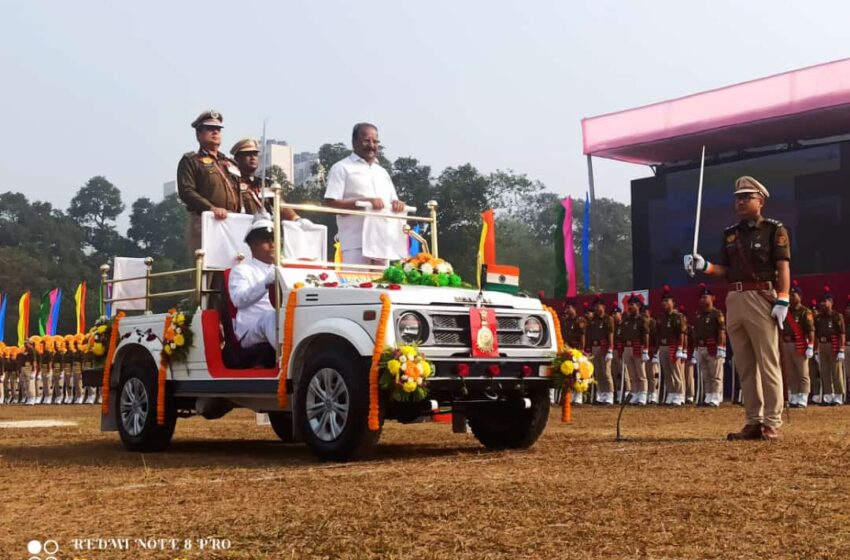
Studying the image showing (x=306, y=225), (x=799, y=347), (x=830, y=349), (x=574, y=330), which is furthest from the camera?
(x=574, y=330)

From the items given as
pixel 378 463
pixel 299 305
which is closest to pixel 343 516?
pixel 378 463

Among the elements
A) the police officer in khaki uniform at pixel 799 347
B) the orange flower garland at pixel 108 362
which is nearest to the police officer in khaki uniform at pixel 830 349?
the police officer in khaki uniform at pixel 799 347

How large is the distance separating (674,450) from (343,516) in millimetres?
4004

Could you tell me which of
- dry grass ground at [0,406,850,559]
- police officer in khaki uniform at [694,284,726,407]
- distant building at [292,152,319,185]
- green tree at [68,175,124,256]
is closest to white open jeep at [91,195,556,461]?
dry grass ground at [0,406,850,559]

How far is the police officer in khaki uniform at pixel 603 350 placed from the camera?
2314 centimetres

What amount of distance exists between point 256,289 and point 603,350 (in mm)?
14175

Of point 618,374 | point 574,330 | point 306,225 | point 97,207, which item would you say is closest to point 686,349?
point 618,374

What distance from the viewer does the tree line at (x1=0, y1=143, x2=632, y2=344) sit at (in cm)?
6244

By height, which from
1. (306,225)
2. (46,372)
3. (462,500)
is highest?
(306,225)

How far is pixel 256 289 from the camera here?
9.98 m

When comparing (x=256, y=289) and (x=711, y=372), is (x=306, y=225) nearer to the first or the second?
(x=256, y=289)

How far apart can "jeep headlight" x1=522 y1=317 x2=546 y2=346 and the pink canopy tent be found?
22.5 metres

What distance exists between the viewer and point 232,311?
34.2 feet

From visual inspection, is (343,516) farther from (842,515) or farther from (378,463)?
(378,463)
